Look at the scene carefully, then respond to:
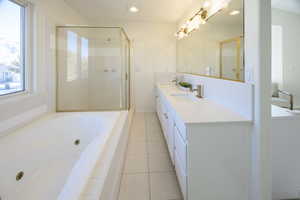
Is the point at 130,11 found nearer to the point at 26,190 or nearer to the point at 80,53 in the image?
the point at 80,53

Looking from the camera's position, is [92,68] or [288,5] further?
[92,68]

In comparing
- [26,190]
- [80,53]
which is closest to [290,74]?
[26,190]

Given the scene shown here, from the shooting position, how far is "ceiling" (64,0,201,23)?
3.38 metres

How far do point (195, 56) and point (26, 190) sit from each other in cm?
290

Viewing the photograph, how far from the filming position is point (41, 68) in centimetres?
256

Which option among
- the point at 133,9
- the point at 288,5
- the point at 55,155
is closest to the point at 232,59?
the point at 288,5

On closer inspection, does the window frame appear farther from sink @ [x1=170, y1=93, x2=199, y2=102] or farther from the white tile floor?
sink @ [x1=170, y1=93, x2=199, y2=102]

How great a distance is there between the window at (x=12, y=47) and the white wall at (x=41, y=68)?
0.13 m

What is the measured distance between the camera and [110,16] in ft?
14.0

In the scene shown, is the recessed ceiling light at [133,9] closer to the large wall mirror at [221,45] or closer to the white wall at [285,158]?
the large wall mirror at [221,45]

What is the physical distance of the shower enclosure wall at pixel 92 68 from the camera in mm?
3178

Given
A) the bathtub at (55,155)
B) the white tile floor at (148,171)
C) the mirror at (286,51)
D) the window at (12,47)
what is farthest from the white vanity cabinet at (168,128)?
the window at (12,47)

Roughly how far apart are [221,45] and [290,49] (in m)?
0.72

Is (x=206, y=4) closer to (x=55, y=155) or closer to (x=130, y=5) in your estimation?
(x=130, y=5)
